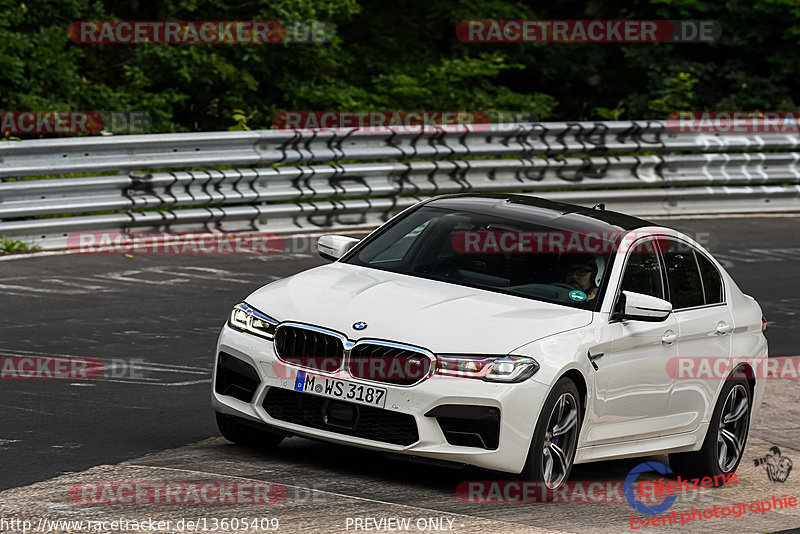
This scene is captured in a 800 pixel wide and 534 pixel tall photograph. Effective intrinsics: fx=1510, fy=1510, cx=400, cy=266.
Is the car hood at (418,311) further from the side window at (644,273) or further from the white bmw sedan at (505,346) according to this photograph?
the side window at (644,273)

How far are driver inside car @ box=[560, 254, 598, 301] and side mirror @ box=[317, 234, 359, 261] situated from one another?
4.54ft

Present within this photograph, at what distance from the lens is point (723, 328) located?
9.33 metres

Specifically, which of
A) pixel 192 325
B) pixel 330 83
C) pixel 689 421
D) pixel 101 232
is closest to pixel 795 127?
pixel 330 83

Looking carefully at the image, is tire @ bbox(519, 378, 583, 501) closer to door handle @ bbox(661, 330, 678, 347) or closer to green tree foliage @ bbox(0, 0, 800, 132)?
door handle @ bbox(661, 330, 678, 347)

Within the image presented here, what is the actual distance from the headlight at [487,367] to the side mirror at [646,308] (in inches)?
38.7

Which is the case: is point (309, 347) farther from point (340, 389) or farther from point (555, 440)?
point (555, 440)

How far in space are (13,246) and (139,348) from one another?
4285 mm

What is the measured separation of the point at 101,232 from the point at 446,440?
881 cm

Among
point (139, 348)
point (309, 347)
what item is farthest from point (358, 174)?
point (309, 347)

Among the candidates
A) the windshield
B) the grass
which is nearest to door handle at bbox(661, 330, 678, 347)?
the windshield

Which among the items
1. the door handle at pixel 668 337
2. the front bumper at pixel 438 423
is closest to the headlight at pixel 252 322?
the front bumper at pixel 438 423

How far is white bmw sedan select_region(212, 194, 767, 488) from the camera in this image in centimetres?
750

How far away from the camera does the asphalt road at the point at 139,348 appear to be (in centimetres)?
805

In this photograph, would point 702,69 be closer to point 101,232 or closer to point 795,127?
point 795,127
